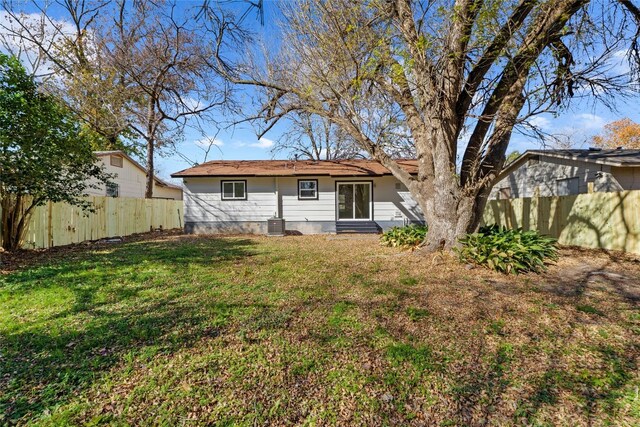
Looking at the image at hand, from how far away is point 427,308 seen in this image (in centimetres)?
377

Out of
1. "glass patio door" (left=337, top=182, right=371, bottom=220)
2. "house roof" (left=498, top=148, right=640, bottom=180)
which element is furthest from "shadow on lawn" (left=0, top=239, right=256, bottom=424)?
"glass patio door" (left=337, top=182, right=371, bottom=220)

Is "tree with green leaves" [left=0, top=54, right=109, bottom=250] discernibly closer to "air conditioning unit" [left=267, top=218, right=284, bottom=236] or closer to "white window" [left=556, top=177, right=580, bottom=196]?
"air conditioning unit" [left=267, top=218, right=284, bottom=236]

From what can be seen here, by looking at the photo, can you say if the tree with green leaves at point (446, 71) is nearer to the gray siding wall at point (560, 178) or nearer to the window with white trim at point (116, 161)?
the gray siding wall at point (560, 178)

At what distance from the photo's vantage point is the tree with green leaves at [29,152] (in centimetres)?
637

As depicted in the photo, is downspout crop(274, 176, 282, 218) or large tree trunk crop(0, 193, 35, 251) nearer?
large tree trunk crop(0, 193, 35, 251)

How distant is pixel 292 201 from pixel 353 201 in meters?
2.71

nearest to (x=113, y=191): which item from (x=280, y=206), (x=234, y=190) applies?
(x=234, y=190)

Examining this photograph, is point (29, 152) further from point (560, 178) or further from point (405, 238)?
point (560, 178)

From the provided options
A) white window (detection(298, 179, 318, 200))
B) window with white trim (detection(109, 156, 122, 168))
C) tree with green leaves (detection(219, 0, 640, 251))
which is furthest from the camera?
window with white trim (detection(109, 156, 122, 168))

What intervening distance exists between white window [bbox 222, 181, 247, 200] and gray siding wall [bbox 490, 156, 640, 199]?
12675 millimetres

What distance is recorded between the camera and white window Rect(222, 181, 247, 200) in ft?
41.7

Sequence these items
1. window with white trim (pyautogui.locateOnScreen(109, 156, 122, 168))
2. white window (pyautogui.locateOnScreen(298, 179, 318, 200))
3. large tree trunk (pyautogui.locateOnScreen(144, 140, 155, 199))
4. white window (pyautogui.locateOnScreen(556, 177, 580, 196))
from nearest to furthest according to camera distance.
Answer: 1. white window (pyautogui.locateOnScreen(556, 177, 580, 196))
2. white window (pyautogui.locateOnScreen(298, 179, 318, 200))
3. large tree trunk (pyautogui.locateOnScreen(144, 140, 155, 199))
4. window with white trim (pyautogui.locateOnScreen(109, 156, 122, 168))

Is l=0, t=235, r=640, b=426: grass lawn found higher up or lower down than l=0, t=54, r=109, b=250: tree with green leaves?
lower down

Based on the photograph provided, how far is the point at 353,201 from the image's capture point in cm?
1305
